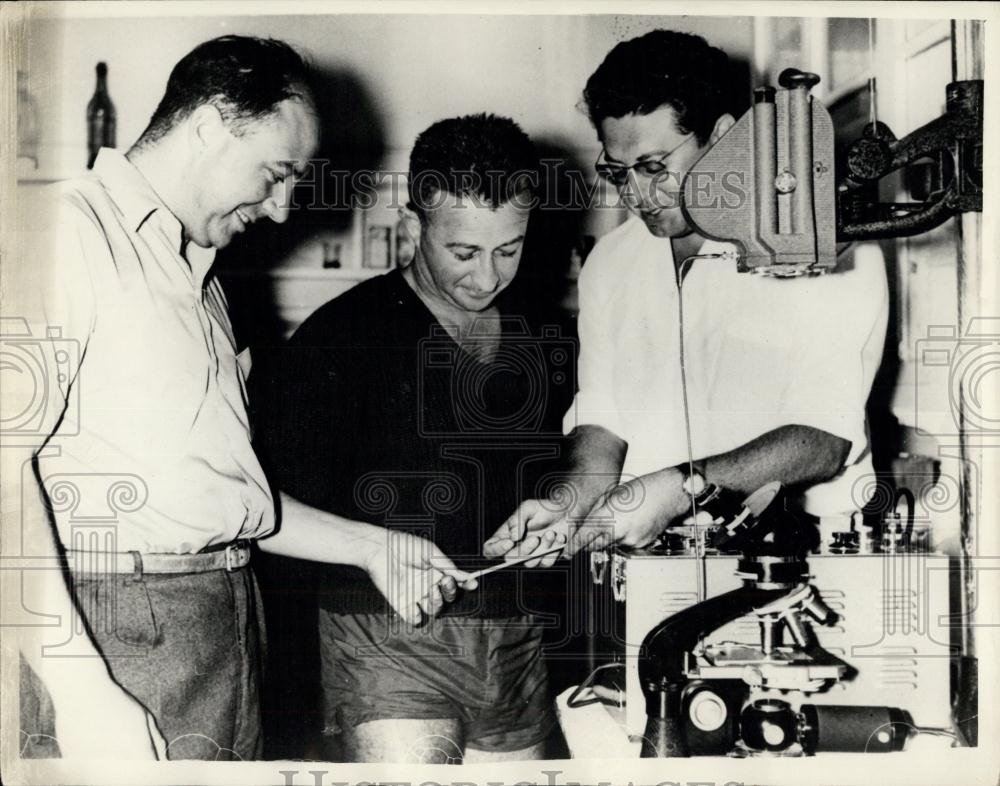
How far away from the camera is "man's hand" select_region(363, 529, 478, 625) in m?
1.47

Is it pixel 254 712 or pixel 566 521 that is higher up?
pixel 566 521

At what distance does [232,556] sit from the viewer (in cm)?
144

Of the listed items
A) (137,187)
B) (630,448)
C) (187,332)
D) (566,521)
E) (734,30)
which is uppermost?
(734,30)

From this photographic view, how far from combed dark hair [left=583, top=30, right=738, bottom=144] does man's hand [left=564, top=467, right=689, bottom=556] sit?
1.88ft

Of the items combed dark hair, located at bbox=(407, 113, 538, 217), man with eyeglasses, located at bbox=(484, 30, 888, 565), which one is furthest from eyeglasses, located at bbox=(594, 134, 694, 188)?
combed dark hair, located at bbox=(407, 113, 538, 217)

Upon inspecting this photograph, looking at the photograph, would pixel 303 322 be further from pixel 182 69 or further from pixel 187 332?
pixel 182 69

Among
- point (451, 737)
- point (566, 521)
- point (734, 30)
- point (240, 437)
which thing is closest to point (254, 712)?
point (451, 737)

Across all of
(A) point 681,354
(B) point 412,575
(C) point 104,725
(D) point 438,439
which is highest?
(A) point 681,354

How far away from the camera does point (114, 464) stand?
145 cm

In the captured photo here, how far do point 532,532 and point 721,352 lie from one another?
1.42ft

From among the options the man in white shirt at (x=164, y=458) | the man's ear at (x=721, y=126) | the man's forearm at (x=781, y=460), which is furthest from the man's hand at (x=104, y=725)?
the man's ear at (x=721, y=126)

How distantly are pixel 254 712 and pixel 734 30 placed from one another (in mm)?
1360

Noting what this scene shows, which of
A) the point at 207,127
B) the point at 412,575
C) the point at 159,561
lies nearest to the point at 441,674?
the point at 412,575

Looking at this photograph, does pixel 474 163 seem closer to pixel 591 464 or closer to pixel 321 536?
pixel 591 464
